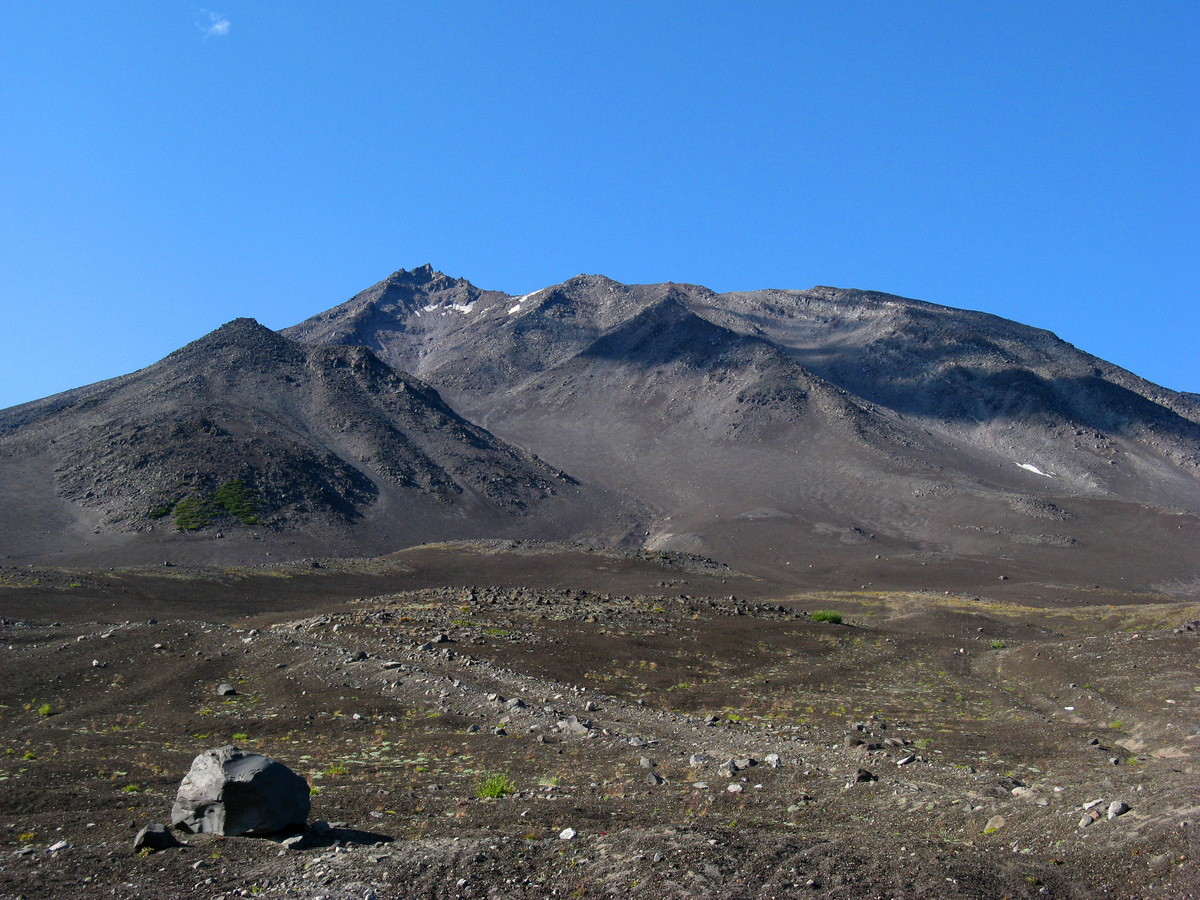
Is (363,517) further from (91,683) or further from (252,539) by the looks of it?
(91,683)

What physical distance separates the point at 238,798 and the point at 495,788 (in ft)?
12.4

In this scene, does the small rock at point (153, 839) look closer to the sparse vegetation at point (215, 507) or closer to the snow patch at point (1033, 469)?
the sparse vegetation at point (215, 507)

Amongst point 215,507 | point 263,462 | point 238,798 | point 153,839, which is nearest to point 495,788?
point 238,798

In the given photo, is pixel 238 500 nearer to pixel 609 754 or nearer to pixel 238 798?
pixel 609 754

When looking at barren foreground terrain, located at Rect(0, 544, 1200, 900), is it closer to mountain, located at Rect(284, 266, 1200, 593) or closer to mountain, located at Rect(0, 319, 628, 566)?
mountain, located at Rect(0, 319, 628, 566)

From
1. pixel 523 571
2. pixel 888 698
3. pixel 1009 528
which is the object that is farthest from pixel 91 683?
pixel 1009 528

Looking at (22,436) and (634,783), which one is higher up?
(22,436)

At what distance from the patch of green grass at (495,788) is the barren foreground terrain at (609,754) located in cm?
9

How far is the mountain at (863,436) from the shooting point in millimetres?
96062

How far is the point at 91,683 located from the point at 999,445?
152482 mm

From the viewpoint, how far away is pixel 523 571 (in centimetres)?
6875

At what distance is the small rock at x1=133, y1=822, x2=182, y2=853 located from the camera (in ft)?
26.7

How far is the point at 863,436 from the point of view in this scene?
431ft

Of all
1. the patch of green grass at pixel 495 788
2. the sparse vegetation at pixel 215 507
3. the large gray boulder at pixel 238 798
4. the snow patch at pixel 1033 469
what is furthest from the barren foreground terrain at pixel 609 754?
the snow patch at pixel 1033 469
